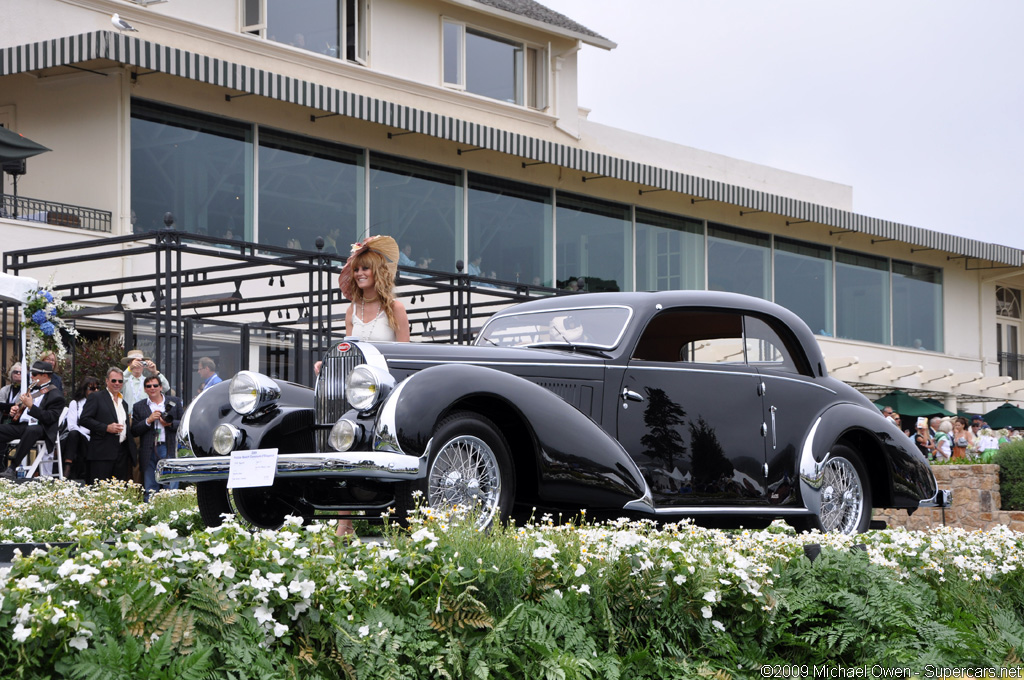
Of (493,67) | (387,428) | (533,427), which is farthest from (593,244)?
(387,428)

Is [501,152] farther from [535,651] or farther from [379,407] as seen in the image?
[535,651]

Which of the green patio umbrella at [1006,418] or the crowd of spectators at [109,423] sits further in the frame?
the green patio umbrella at [1006,418]

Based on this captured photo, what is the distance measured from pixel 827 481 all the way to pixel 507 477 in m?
3.05

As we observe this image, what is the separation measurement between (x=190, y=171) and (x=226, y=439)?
52.0 ft

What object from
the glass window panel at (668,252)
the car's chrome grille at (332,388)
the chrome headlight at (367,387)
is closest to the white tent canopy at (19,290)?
the car's chrome grille at (332,388)

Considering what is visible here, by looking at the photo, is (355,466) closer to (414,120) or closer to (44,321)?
(44,321)

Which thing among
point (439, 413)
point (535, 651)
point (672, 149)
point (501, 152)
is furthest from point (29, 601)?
point (672, 149)

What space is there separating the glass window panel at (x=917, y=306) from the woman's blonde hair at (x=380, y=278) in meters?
31.3

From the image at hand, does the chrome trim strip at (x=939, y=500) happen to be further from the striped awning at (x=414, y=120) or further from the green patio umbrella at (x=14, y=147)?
the striped awning at (x=414, y=120)

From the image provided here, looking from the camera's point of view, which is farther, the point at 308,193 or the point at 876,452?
the point at 308,193

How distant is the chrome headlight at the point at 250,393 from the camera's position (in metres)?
6.98

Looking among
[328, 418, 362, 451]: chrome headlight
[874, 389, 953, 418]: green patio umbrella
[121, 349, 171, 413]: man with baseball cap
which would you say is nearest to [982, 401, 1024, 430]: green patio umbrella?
[874, 389, 953, 418]: green patio umbrella

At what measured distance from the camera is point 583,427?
22.6 feet

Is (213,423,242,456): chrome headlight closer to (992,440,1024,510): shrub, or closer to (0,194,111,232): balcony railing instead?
(992,440,1024,510): shrub
